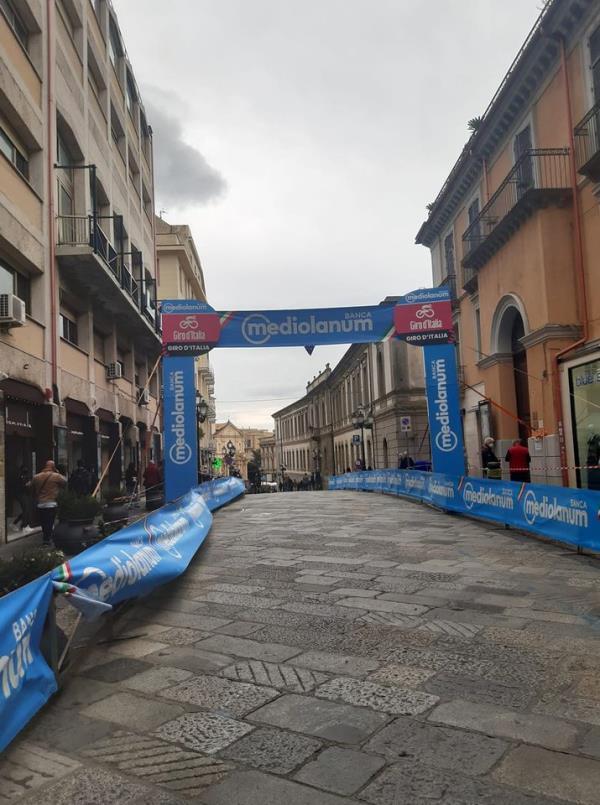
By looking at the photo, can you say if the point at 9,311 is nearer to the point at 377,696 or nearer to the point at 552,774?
the point at 377,696

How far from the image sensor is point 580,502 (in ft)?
28.6

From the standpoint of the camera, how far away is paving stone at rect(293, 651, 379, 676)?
4.44 metres

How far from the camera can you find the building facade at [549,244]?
46.8 ft

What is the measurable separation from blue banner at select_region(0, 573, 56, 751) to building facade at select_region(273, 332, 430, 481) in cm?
2549

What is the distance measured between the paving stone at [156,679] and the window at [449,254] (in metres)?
23.2

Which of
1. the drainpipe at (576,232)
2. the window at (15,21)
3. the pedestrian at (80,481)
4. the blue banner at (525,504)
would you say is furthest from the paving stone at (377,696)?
the window at (15,21)

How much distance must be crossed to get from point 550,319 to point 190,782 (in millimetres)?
14436

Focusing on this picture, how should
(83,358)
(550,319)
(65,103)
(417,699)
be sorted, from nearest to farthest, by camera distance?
(417,699) < (550,319) < (65,103) < (83,358)

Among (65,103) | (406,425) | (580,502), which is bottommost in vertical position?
(580,502)

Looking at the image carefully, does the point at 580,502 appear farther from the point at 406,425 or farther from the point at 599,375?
the point at 406,425

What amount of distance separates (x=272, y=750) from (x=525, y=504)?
8293 millimetres

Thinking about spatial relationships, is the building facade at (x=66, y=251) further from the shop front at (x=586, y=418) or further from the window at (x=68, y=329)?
the shop front at (x=586, y=418)

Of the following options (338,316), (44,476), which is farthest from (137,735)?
(338,316)

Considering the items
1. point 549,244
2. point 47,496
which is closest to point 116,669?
point 47,496
